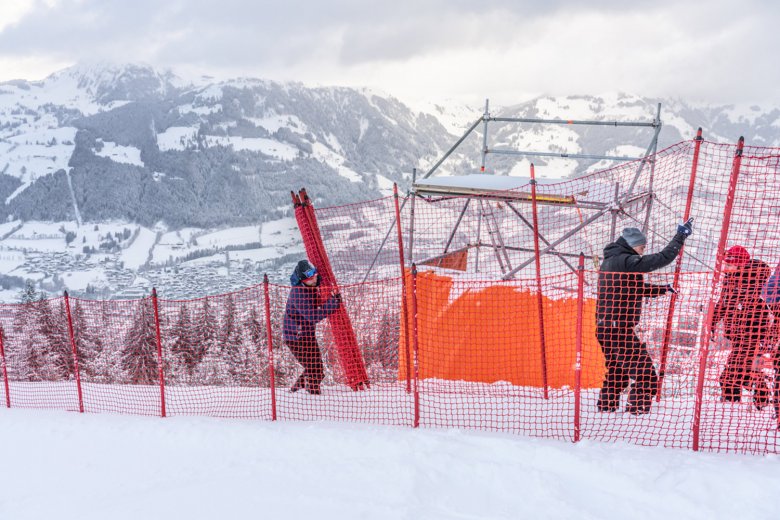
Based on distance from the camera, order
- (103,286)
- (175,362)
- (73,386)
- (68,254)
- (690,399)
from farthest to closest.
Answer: (68,254), (103,286), (175,362), (73,386), (690,399)

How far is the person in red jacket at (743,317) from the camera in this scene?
503 cm

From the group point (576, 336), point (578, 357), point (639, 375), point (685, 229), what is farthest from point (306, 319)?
point (685, 229)

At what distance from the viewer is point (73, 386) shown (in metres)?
8.62

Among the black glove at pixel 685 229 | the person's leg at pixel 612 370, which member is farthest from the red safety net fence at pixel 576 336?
the black glove at pixel 685 229

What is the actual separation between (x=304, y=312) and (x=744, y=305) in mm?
4656

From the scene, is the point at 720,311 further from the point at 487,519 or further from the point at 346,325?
the point at 346,325

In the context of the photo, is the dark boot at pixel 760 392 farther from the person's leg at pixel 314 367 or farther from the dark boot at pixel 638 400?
the person's leg at pixel 314 367

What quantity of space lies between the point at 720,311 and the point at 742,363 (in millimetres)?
822

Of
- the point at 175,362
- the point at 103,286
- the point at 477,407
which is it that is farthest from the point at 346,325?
the point at 103,286

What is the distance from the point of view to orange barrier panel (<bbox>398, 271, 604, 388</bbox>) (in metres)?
7.42

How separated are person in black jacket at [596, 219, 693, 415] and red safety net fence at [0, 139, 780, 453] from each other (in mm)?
16

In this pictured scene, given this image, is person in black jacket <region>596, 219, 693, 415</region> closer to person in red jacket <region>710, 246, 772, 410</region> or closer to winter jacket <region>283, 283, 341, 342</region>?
person in red jacket <region>710, 246, 772, 410</region>

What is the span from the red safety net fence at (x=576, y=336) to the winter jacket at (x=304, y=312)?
0.24m

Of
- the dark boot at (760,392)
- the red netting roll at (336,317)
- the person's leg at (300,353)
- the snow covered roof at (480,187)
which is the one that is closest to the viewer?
the dark boot at (760,392)
